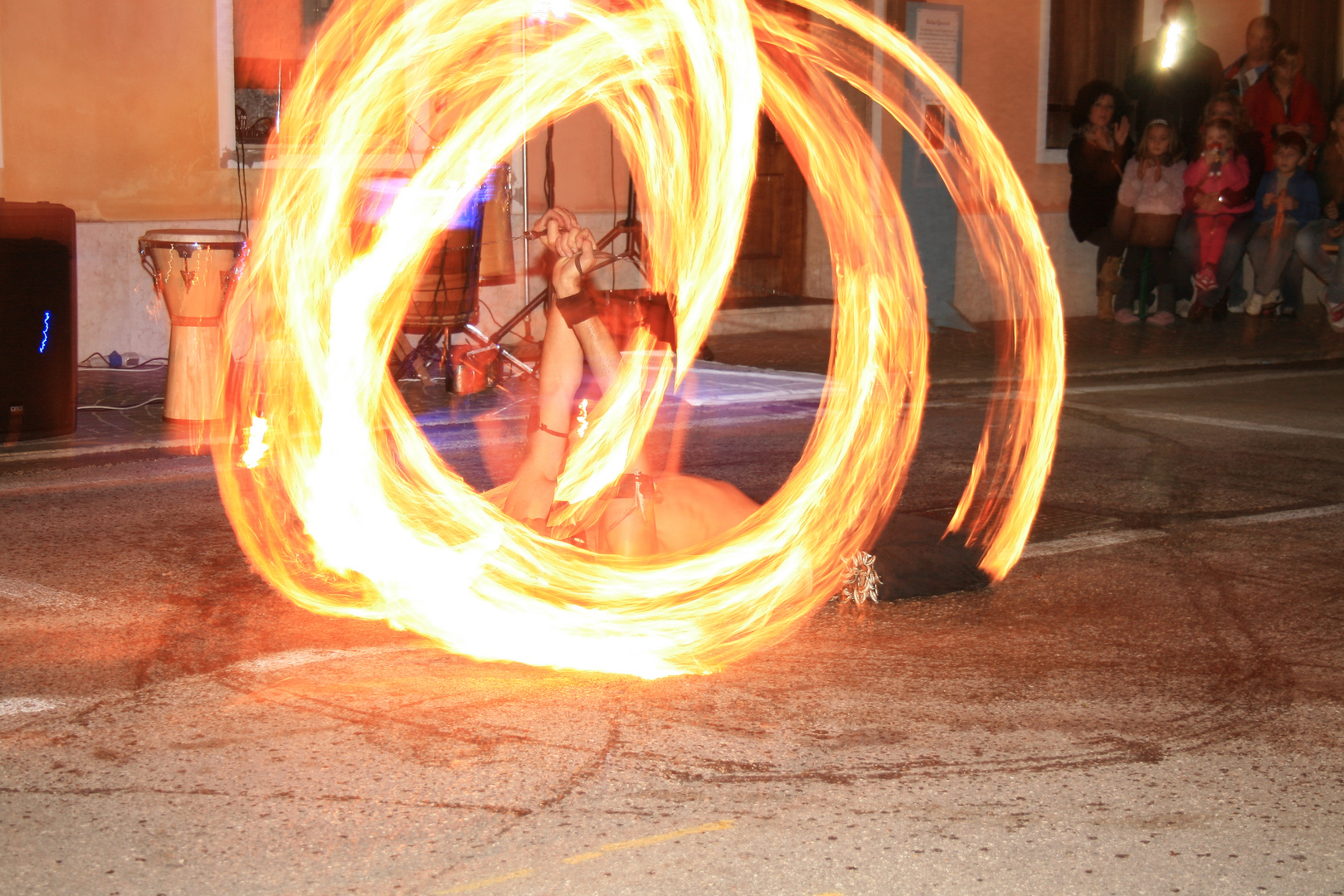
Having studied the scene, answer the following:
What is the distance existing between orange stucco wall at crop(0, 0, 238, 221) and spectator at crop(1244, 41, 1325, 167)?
33.9ft

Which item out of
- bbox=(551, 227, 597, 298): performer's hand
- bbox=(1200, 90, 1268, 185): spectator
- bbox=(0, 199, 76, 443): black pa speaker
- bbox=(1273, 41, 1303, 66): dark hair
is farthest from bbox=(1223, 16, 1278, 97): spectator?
bbox=(551, 227, 597, 298): performer's hand

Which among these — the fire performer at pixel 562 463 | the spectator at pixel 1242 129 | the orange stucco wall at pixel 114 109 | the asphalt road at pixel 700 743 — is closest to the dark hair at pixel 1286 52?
the spectator at pixel 1242 129

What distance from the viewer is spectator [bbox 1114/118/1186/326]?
49.9ft

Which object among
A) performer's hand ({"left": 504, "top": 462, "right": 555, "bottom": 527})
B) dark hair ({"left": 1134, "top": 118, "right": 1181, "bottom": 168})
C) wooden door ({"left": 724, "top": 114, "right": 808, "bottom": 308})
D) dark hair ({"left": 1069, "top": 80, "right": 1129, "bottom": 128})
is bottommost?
performer's hand ({"left": 504, "top": 462, "right": 555, "bottom": 527})

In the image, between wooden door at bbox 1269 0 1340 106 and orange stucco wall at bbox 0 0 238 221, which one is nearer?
orange stucco wall at bbox 0 0 238 221

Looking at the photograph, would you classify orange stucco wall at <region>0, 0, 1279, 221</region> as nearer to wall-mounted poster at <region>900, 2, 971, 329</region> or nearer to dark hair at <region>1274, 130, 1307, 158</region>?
wall-mounted poster at <region>900, 2, 971, 329</region>

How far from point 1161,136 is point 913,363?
Answer: 4842 mm

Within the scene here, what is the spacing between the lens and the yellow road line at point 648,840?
3336mm

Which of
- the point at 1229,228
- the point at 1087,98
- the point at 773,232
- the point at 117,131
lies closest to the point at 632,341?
the point at 117,131

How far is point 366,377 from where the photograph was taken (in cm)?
774

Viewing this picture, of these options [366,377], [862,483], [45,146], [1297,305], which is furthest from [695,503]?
[1297,305]

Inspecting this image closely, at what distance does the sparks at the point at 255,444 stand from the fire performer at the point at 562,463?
264 centimetres

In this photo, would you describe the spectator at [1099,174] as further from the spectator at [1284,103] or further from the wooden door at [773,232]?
the wooden door at [773,232]

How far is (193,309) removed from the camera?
30.7 ft
